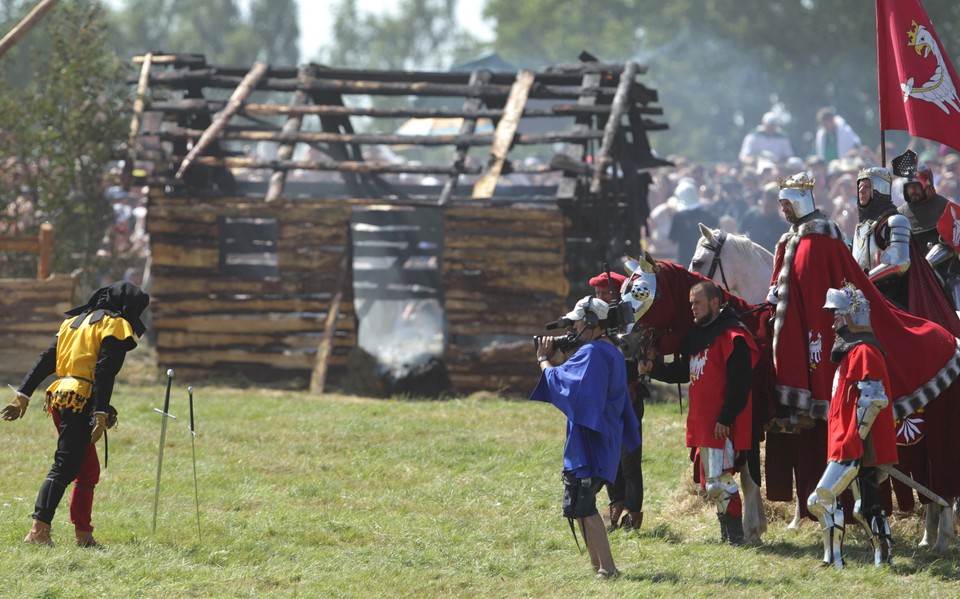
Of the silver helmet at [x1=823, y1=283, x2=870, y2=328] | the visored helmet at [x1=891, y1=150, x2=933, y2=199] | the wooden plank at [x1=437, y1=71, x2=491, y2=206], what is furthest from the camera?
the wooden plank at [x1=437, y1=71, x2=491, y2=206]

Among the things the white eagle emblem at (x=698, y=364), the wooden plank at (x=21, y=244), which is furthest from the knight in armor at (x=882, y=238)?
the wooden plank at (x=21, y=244)

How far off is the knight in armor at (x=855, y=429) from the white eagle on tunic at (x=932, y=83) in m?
2.68

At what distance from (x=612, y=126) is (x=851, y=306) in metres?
8.25

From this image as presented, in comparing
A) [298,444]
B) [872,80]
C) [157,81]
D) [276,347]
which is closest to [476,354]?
[276,347]

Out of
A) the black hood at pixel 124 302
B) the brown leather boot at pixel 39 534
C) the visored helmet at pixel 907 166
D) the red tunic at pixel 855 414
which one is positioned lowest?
the brown leather boot at pixel 39 534

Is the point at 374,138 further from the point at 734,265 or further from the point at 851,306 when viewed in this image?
the point at 851,306

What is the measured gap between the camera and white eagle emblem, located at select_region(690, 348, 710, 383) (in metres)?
8.45

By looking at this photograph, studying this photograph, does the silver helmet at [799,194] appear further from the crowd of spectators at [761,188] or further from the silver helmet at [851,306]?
the crowd of spectators at [761,188]

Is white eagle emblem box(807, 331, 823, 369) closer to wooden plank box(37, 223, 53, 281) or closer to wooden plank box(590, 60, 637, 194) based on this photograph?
wooden plank box(590, 60, 637, 194)

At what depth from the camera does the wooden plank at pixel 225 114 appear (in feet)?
54.4

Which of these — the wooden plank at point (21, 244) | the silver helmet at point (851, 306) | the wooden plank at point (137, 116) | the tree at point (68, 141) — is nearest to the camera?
the silver helmet at point (851, 306)

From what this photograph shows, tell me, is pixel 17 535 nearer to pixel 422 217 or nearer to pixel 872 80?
pixel 422 217

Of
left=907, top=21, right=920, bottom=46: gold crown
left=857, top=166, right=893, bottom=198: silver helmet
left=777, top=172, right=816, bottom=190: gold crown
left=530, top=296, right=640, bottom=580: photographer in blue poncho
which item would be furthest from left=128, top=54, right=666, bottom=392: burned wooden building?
left=530, top=296, right=640, bottom=580: photographer in blue poncho

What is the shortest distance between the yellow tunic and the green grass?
3.00ft
